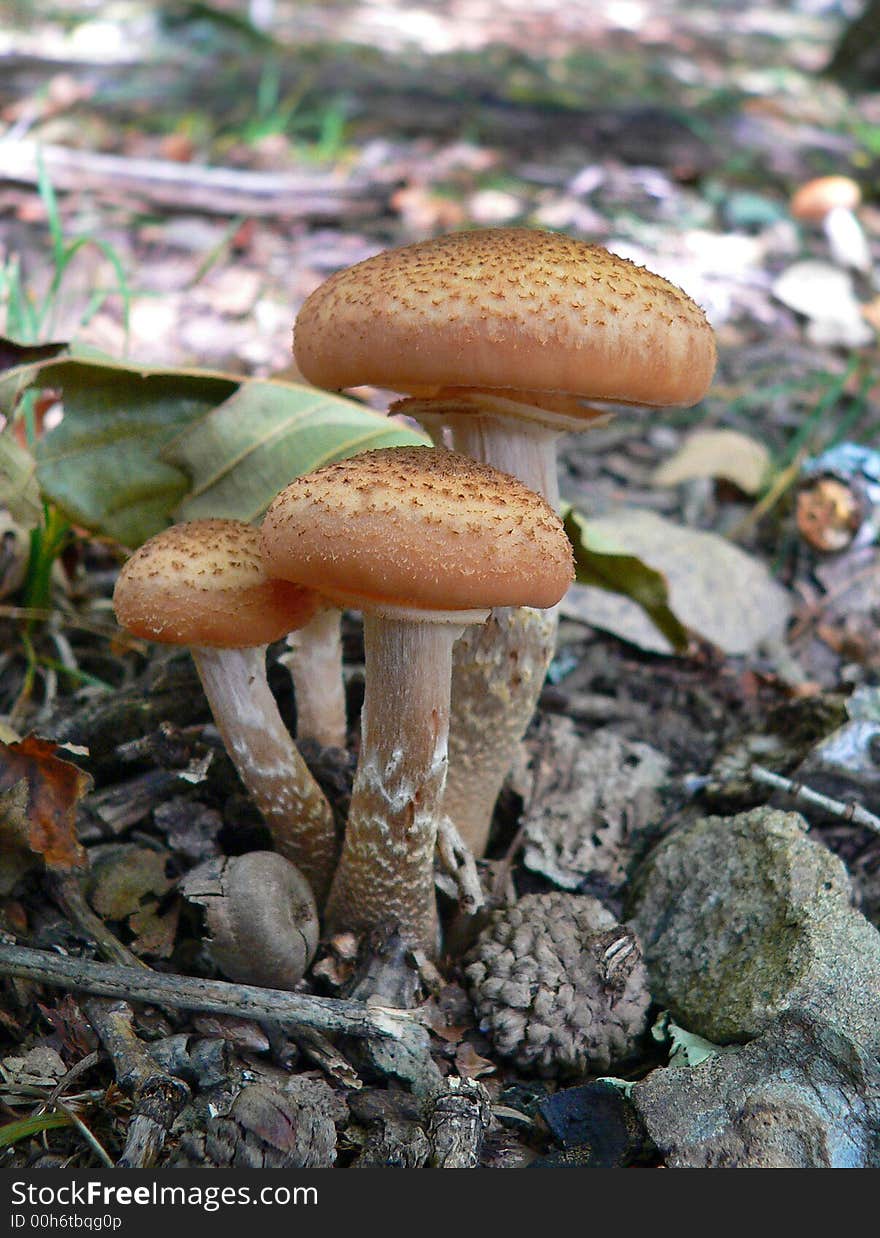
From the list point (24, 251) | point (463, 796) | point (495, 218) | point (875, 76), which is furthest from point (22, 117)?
point (875, 76)

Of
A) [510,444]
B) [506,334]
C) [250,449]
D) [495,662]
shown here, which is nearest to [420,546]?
[506,334]

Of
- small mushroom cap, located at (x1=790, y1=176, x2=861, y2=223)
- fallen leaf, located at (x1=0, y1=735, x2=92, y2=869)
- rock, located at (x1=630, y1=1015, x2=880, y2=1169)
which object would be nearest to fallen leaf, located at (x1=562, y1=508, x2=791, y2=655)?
rock, located at (x1=630, y1=1015, x2=880, y2=1169)

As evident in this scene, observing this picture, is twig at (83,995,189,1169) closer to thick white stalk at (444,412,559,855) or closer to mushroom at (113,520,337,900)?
mushroom at (113,520,337,900)

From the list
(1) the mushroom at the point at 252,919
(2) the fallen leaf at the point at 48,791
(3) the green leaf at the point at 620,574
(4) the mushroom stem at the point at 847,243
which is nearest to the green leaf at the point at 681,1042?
(1) the mushroom at the point at 252,919

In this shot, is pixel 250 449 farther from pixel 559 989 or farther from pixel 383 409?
pixel 383 409

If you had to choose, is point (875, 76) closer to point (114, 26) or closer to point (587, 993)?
point (114, 26)

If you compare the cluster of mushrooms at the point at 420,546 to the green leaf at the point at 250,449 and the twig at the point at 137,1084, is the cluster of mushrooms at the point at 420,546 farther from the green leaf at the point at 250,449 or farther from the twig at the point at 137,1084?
the twig at the point at 137,1084

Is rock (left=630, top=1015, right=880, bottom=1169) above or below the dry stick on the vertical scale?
above
